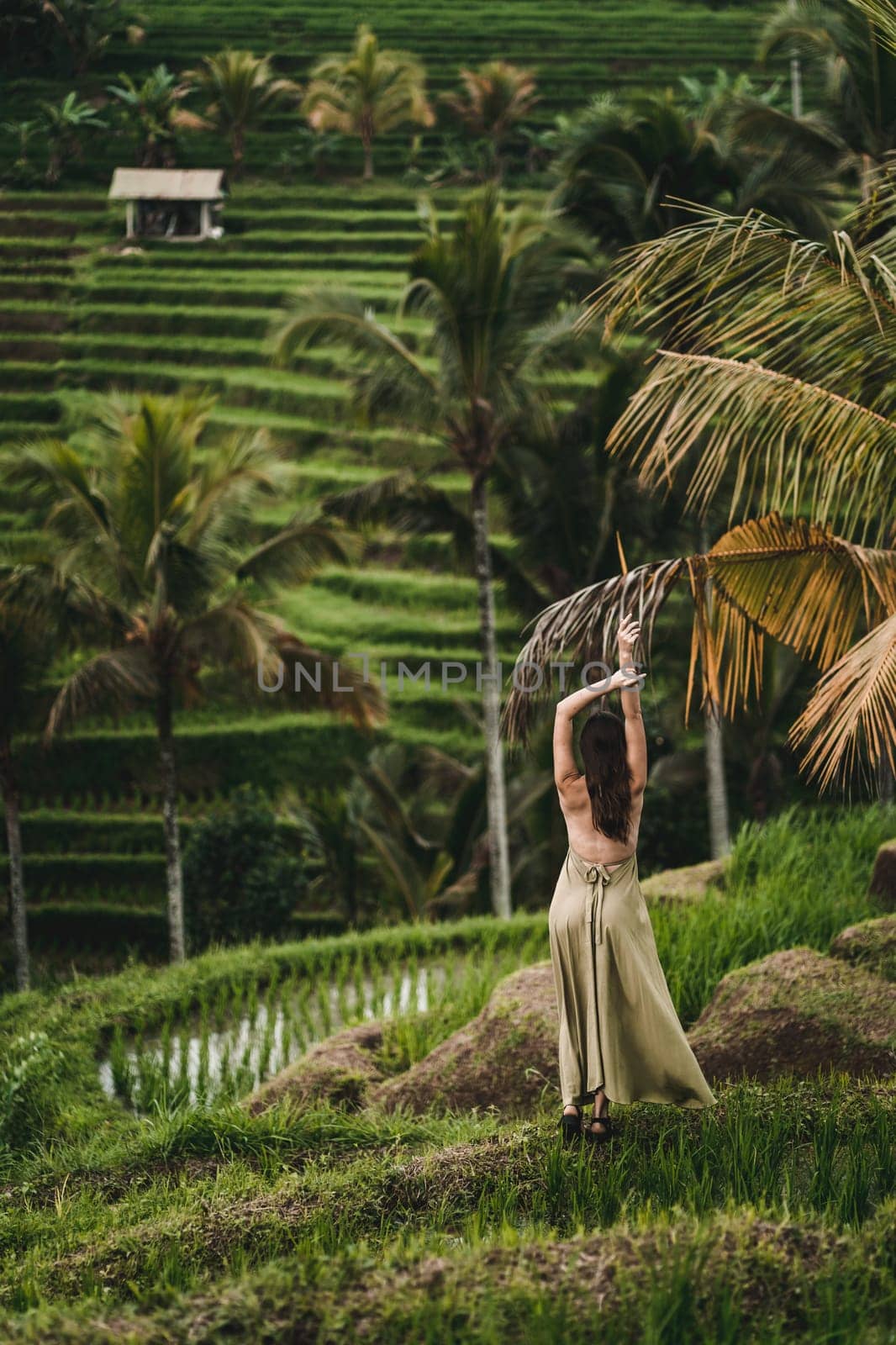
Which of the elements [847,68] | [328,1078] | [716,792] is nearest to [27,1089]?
[328,1078]

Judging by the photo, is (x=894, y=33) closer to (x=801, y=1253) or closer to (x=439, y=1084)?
(x=801, y=1253)

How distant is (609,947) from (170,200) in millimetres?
24684

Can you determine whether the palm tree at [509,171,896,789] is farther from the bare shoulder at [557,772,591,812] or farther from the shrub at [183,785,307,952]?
the shrub at [183,785,307,952]

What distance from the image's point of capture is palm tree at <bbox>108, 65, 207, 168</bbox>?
84.7 feet

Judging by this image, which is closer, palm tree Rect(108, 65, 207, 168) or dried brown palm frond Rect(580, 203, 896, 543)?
dried brown palm frond Rect(580, 203, 896, 543)

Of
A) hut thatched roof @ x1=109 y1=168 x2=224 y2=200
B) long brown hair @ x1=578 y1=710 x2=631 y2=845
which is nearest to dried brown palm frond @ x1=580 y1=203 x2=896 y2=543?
long brown hair @ x1=578 y1=710 x2=631 y2=845

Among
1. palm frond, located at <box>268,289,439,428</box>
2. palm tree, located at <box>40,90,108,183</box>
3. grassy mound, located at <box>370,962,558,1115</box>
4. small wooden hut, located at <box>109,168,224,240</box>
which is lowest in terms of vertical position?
grassy mound, located at <box>370,962,558,1115</box>

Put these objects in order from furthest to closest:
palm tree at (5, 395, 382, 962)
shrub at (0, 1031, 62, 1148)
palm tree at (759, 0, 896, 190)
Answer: palm tree at (759, 0, 896, 190) < palm tree at (5, 395, 382, 962) < shrub at (0, 1031, 62, 1148)

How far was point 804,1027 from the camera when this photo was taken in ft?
15.5

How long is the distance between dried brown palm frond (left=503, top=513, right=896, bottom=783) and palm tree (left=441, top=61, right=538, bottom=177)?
80.3ft

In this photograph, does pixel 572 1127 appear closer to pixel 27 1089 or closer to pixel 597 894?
pixel 597 894

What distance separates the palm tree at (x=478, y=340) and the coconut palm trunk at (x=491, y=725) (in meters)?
0.01

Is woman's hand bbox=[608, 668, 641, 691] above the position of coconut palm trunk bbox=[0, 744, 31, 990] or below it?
above

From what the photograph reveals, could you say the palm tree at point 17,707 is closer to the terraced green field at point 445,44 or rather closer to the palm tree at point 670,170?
the palm tree at point 670,170
